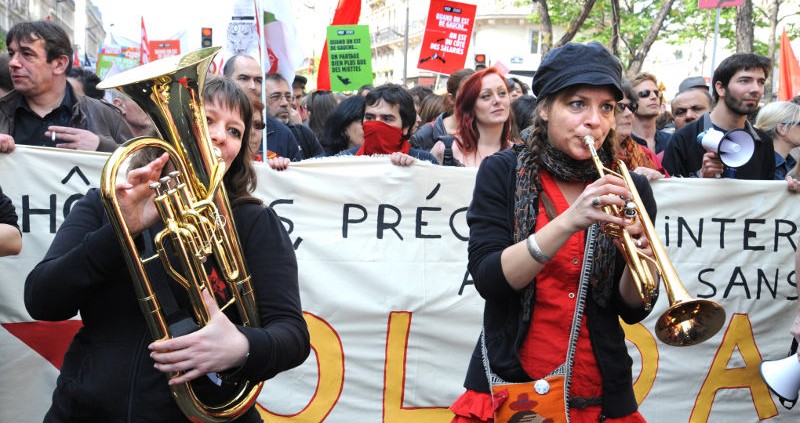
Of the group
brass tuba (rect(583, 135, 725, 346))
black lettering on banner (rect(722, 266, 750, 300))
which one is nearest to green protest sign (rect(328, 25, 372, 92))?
black lettering on banner (rect(722, 266, 750, 300))

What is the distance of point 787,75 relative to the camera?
11.8 m

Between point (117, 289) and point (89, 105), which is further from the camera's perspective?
point (89, 105)

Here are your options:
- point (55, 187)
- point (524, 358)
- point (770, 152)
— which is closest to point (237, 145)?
point (524, 358)

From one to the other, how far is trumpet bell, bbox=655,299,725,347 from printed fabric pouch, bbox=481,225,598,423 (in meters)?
0.23

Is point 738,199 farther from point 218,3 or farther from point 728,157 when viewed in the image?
point 218,3

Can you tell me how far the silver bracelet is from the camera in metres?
2.26

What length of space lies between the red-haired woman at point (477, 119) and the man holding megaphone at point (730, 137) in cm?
112

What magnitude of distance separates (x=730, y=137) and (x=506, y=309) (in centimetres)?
274

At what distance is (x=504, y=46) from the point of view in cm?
5478

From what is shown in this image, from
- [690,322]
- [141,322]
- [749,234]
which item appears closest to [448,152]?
[749,234]

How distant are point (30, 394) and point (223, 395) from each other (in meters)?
2.56

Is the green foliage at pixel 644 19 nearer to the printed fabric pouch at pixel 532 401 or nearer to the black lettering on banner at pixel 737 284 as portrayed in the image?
the black lettering on banner at pixel 737 284

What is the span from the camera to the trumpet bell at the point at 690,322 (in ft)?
7.34

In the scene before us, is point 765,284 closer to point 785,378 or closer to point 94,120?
point 785,378
